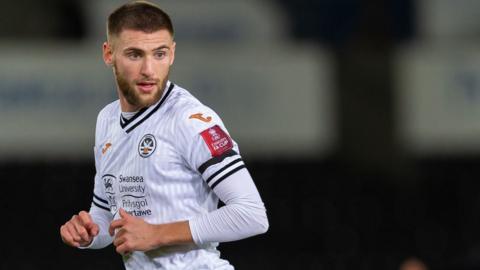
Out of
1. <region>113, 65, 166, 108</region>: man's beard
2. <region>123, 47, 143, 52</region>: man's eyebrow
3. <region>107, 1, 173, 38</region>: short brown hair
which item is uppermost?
<region>107, 1, 173, 38</region>: short brown hair

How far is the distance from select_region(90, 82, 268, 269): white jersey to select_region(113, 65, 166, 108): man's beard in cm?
5

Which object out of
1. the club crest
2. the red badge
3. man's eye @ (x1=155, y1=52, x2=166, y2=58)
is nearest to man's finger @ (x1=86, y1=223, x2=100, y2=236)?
the club crest

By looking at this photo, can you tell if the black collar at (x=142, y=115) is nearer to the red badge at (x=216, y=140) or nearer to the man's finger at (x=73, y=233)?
the red badge at (x=216, y=140)

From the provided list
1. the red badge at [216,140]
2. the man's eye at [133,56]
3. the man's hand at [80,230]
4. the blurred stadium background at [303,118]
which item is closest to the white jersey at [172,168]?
the red badge at [216,140]

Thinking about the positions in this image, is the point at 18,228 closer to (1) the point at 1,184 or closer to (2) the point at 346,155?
(1) the point at 1,184

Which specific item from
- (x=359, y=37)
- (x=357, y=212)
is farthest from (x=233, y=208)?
(x=359, y=37)

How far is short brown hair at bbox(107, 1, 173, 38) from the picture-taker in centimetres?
388

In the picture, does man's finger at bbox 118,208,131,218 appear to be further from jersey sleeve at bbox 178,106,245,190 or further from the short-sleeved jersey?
jersey sleeve at bbox 178,106,245,190

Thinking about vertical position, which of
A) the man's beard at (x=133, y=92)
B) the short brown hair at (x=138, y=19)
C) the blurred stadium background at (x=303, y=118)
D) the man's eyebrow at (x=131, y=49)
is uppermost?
the short brown hair at (x=138, y=19)

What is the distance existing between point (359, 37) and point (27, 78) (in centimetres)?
357

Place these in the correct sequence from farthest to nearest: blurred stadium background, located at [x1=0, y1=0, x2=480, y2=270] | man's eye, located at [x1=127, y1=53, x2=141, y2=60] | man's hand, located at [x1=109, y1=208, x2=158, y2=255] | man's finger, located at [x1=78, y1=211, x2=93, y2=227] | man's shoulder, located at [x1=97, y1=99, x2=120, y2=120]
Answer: blurred stadium background, located at [x1=0, y1=0, x2=480, y2=270] < man's shoulder, located at [x1=97, y1=99, x2=120, y2=120] < man's finger, located at [x1=78, y1=211, x2=93, y2=227] < man's eye, located at [x1=127, y1=53, x2=141, y2=60] < man's hand, located at [x1=109, y1=208, x2=158, y2=255]

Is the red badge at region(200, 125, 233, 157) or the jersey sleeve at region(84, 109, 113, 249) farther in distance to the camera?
the jersey sleeve at region(84, 109, 113, 249)

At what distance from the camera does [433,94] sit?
11.6 metres

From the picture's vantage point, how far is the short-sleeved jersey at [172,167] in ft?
12.6
